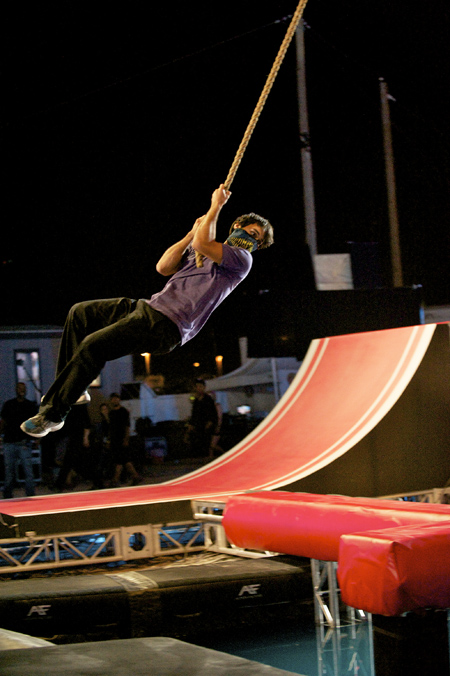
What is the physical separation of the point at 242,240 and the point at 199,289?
0.39m

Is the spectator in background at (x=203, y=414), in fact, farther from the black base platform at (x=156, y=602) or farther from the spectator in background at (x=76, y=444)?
the black base platform at (x=156, y=602)

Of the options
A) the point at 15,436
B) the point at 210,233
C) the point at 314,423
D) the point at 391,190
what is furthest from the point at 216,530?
the point at 391,190

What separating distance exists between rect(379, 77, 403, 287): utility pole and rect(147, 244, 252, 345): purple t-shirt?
8.54 meters

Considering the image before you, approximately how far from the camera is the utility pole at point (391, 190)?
1166cm

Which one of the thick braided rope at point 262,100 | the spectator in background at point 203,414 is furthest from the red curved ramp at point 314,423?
the thick braided rope at point 262,100

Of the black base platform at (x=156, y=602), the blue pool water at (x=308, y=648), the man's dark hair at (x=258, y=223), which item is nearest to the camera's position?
the man's dark hair at (x=258, y=223)

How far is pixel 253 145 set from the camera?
12.9 m

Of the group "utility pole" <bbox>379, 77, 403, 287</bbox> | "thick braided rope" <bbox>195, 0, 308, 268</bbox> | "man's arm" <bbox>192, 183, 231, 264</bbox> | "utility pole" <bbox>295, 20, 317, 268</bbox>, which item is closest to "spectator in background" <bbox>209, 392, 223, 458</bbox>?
"utility pole" <bbox>295, 20, 317, 268</bbox>

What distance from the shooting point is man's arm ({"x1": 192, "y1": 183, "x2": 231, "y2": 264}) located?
332 centimetres

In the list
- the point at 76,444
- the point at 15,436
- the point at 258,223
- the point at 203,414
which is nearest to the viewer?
the point at 258,223

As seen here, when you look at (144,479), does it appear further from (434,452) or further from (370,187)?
(370,187)

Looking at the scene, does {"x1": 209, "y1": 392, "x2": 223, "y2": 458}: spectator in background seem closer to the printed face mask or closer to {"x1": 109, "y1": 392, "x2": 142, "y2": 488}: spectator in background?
{"x1": 109, "y1": 392, "x2": 142, "y2": 488}: spectator in background

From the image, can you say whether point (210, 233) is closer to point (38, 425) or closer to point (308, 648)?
point (38, 425)

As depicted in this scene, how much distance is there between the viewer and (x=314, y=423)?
7.02 metres
